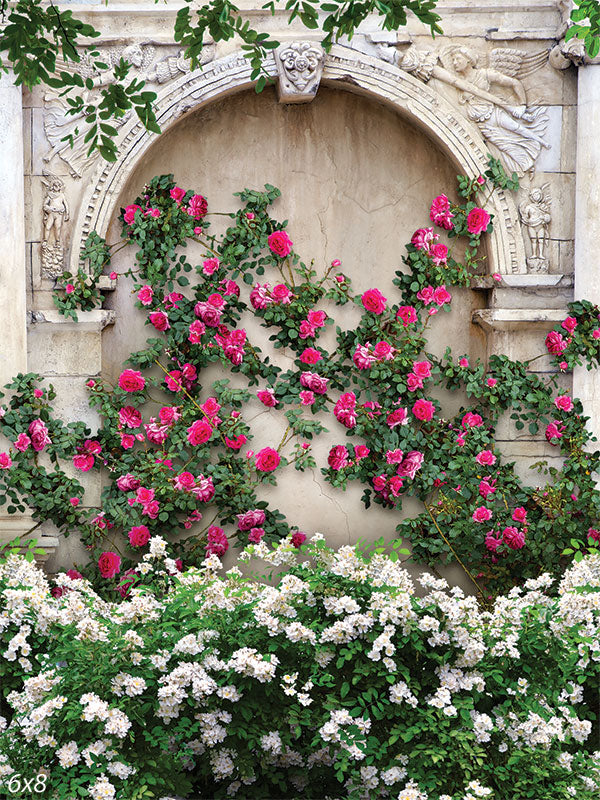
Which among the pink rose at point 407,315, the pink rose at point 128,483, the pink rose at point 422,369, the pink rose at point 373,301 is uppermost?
the pink rose at point 373,301

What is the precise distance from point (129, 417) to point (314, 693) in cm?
216

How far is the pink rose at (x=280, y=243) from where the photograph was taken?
515 centimetres

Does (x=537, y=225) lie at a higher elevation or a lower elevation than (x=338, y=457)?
higher

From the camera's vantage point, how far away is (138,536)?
498 cm

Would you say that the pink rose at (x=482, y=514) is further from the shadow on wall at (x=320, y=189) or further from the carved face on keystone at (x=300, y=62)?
the carved face on keystone at (x=300, y=62)

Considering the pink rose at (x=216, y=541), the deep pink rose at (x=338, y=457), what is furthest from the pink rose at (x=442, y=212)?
the pink rose at (x=216, y=541)

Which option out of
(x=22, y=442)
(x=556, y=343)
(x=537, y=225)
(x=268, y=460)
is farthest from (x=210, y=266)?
(x=556, y=343)

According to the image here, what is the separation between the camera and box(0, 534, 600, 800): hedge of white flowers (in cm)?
312

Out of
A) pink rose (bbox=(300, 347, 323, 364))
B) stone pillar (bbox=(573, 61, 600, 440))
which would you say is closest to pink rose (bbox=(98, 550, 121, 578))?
pink rose (bbox=(300, 347, 323, 364))

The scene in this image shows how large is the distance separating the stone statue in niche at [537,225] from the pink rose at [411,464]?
1061 mm

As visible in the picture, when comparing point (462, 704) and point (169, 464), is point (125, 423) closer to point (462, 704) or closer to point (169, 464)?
point (169, 464)

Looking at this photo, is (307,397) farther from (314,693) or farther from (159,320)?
(314,693)

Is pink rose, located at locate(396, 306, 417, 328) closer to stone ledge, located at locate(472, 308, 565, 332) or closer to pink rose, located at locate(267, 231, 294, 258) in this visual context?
stone ledge, located at locate(472, 308, 565, 332)

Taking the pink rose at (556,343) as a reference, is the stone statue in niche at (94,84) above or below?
above
